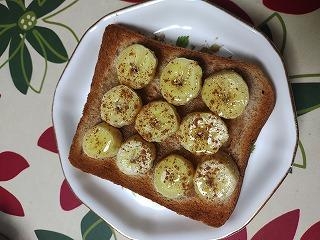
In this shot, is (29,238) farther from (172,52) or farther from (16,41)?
(172,52)

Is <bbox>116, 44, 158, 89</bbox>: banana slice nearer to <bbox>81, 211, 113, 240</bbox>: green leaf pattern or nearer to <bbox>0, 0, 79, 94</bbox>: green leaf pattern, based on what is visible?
<bbox>0, 0, 79, 94</bbox>: green leaf pattern

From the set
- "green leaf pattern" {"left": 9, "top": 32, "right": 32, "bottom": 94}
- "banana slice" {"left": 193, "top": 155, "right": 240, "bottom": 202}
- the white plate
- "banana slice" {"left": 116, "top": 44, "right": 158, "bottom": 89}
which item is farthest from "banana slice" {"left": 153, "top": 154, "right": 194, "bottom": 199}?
"green leaf pattern" {"left": 9, "top": 32, "right": 32, "bottom": 94}

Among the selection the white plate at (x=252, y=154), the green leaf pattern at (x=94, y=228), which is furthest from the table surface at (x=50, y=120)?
the white plate at (x=252, y=154)

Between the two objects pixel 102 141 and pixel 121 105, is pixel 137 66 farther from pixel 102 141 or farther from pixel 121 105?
pixel 102 141

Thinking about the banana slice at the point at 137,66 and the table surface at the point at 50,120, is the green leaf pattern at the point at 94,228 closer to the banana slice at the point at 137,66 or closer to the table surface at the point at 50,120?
the table surface at the point at 50,120

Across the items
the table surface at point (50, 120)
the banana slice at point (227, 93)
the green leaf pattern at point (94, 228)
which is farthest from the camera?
the green leaf pattern at point (94, 228)
